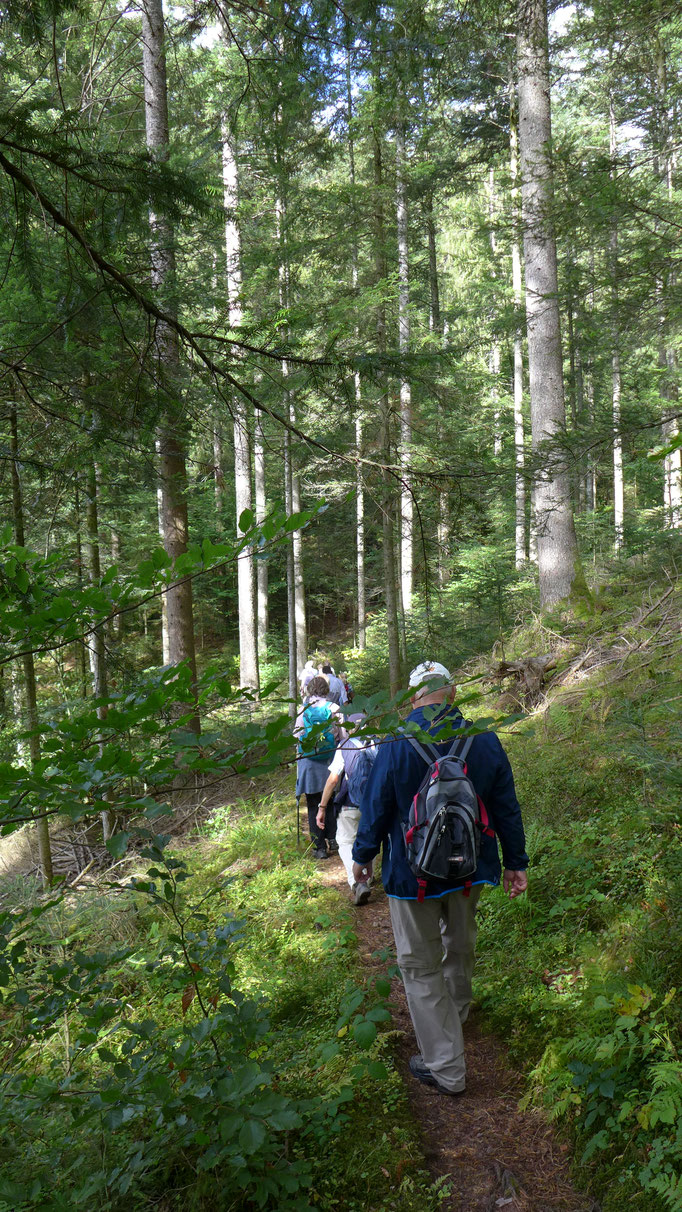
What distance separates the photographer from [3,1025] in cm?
439

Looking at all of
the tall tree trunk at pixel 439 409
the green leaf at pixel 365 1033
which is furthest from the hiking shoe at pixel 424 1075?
the tall tree trunk at pixel 439 409

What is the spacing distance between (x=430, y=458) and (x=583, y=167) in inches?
172

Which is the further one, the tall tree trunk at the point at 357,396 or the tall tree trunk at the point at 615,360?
the tall tree trunk at the point at 615,360

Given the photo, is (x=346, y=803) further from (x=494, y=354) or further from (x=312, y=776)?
(x=494, y=354)

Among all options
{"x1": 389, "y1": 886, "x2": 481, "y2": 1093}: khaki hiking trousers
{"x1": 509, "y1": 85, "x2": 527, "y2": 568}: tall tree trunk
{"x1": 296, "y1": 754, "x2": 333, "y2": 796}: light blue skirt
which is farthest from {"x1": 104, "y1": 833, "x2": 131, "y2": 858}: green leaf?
{"x1": 509, "y1": 85, "x2": 527, "y2": 568}: tall tree trunk

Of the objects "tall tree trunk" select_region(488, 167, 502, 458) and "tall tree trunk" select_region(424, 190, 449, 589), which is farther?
"tall tree trunk" select_region(488, 167, 502, 458)

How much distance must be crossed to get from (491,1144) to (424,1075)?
48 cm

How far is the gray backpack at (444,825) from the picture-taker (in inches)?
119

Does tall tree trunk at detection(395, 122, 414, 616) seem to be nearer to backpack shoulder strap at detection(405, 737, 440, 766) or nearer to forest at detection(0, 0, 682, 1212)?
forest at detection(0, 0, 682, 1212)

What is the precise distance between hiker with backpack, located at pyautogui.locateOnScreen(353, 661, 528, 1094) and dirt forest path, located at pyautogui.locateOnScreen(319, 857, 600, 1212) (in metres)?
0.13

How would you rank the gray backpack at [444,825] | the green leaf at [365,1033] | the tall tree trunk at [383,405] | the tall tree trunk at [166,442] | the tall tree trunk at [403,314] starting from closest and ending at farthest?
the green leaf at [365,1033] < the gray backpack at [444,825] < the tall tree trunk at [166,442] < the tall tree trunk at [383,405] < the tall tree trunk at [403,314]

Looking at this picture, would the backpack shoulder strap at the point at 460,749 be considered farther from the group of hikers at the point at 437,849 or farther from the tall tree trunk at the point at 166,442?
the tall tree trunk at the point at 166,442

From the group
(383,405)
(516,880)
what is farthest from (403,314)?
(516,880)

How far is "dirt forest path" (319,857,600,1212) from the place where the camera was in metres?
2.67
